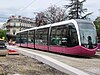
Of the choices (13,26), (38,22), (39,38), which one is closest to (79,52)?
(39,38)

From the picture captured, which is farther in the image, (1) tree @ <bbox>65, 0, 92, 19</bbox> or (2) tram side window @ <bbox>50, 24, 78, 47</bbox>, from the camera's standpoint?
(1) tree @ <bbox>65, 0, 92, 19</bbox>

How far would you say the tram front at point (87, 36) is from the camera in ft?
82.0

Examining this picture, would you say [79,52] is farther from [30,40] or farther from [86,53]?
[30,40]

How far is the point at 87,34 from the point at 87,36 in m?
0.20

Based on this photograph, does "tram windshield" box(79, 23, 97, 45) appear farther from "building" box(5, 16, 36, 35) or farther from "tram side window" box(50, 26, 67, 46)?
"building" box(5, 16, 36, 35)

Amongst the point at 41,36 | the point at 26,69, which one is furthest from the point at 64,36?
the point at 26,69

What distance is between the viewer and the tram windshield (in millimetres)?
25002

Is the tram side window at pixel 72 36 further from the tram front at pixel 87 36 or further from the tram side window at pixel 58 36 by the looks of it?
the tram side window at pixel 58 36

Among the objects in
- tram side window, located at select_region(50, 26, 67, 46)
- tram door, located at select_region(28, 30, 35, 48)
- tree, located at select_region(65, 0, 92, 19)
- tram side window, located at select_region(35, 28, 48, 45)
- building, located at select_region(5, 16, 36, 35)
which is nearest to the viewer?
tram side window, located at select_region(50, 26, 67, 46)

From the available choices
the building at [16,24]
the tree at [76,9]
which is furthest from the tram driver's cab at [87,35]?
the building at [16,24]

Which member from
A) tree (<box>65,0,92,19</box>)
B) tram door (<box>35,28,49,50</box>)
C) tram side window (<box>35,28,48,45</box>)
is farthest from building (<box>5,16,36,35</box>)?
tram side window (<box>35,28,48,45</box>)

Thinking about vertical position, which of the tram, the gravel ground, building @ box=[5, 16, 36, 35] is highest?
building @ box=[5, 16, 36, 35]

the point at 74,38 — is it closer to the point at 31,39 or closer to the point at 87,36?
the point at 87,36

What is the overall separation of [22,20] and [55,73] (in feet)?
440
